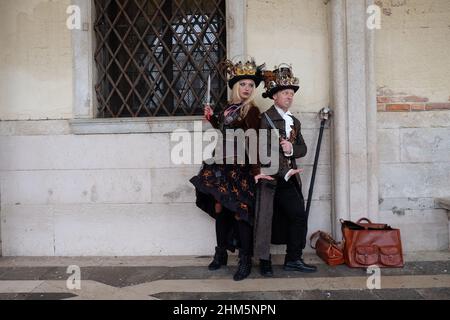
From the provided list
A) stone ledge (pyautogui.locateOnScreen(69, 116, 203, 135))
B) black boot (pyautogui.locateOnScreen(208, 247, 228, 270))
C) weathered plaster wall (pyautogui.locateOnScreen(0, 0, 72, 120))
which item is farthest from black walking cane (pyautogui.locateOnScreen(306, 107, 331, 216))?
weathered plaster wall (pyautogui.locateOnScreen(0, 0, 72, 120))

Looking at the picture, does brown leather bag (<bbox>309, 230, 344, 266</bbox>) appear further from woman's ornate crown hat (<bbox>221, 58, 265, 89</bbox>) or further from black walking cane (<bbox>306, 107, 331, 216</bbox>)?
woman's ornate crown hat (<bbox>221, 58, 265, 89</bbox>)

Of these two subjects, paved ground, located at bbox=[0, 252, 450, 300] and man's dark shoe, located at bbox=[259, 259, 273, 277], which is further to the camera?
man's dark shoe, located at bbox=[259, 259, 273, 277]

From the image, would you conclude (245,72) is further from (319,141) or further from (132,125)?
(132,125)

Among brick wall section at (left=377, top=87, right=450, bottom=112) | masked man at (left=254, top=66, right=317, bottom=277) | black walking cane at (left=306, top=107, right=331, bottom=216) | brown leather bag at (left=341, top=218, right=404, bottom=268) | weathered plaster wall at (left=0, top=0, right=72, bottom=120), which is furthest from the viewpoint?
weathered plaster wall at (left=0, top=0, right=72, bottom=120)

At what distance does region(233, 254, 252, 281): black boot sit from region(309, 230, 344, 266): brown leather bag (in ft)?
2.67

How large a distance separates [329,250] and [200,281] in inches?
52.4

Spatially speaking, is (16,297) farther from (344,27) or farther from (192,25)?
(344,27)

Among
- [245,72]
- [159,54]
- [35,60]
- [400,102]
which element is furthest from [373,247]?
[35,60]

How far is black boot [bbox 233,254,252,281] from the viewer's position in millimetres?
4211

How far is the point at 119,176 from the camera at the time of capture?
4953mm

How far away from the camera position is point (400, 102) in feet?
15.9

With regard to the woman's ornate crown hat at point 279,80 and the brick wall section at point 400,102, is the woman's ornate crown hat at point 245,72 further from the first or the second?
the brick wall section at point 400,102

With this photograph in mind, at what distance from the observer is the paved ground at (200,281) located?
3826 mm

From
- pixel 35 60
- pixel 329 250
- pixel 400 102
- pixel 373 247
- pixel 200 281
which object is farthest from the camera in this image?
pixel 35 60
